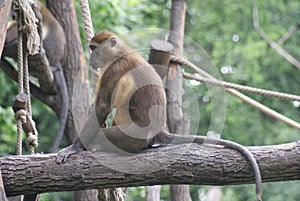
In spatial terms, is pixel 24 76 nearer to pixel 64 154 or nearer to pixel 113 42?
pixel 113 42

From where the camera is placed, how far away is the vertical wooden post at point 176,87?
16.4 ft

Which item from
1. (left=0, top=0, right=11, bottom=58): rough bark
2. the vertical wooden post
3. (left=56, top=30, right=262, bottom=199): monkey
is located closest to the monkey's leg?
(left=56, top=30, right=262, bottom=199): monkey

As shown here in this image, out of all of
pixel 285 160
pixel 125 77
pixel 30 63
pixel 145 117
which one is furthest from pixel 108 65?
pixel 30 63

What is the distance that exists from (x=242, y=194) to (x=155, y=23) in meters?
3.92

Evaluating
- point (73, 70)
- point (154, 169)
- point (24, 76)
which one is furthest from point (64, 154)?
point (73, 70)

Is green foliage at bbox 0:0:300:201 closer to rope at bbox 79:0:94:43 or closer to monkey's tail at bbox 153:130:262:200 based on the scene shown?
rope at bbox 79:0:94:43

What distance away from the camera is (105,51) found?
157 inches

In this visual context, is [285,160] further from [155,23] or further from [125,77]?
[155,23]

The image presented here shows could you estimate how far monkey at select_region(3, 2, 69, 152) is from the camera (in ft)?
19.2

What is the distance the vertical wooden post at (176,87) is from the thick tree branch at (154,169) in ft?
5.58

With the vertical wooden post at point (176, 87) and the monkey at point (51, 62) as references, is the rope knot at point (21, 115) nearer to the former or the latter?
the vertical wooden post at point (176, 87)

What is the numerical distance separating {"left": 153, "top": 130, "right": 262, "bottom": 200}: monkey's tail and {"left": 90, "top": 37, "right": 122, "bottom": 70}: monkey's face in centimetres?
69

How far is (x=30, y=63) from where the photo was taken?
19.2 feet

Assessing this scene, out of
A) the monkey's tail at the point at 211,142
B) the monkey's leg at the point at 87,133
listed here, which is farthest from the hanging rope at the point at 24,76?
the monkey's tail at the point at 211,142
